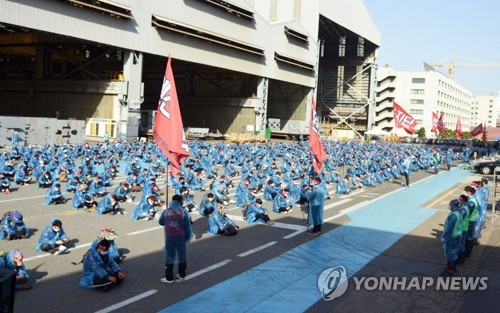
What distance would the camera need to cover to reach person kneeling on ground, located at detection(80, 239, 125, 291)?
7996 millimetres

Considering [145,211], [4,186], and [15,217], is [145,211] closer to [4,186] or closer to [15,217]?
[15,217]

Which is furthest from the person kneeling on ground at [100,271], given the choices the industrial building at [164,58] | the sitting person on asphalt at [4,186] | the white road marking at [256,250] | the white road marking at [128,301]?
the industrial building at [164,58]

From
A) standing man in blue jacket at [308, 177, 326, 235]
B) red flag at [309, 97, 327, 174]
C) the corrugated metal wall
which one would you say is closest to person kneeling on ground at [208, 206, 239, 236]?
standing man in blue jacket at [308, 177, 326, 235]

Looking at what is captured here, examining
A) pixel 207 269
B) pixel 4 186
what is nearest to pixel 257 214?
pixel 207 269

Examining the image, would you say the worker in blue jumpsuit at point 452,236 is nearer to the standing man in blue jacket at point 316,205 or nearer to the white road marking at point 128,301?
the standing man in blue jacket at point 316,205

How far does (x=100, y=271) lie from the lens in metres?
8.05

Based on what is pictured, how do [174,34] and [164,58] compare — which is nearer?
[174,34]

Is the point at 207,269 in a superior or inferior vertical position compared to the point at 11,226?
inferior

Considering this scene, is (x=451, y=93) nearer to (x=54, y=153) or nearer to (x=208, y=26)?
(x=208, y=26)

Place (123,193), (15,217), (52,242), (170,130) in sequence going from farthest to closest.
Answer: (123,193) < (15,217) < (52,242) < (170,130)

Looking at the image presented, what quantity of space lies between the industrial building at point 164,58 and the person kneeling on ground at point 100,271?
53.7 ft

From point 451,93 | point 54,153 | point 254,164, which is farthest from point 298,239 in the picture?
point 451,93

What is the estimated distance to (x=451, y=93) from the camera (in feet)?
446

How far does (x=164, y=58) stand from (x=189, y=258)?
48.8 meters
